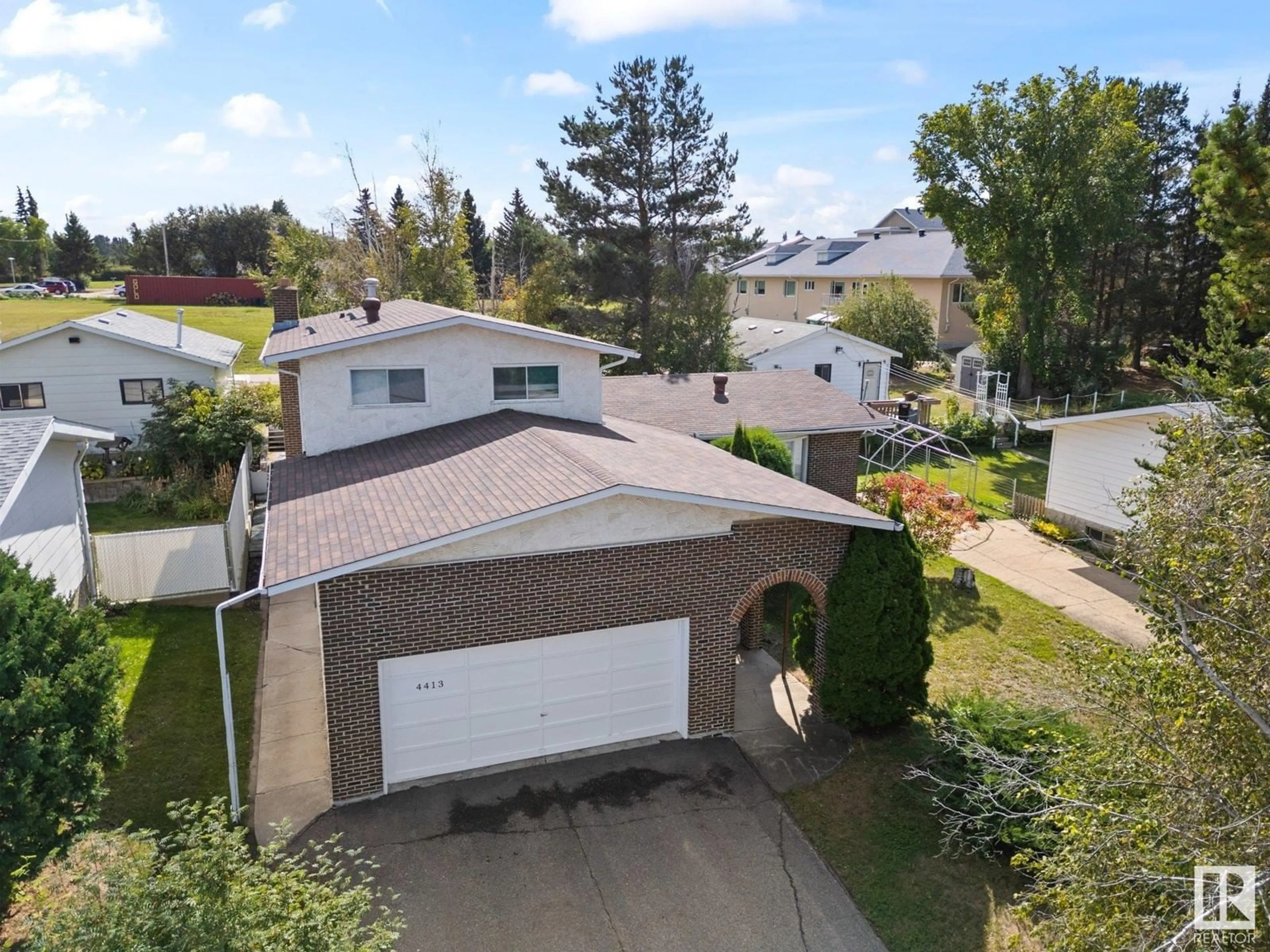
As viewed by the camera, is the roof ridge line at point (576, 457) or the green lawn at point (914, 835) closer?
the green lawn at point (914, 835)

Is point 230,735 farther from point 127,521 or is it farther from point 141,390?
point 141,390

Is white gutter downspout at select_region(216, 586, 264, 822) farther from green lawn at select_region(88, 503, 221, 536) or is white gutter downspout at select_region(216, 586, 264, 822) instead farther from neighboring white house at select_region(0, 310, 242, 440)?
neighboring white house at select_region(0, 310, 242, 440)

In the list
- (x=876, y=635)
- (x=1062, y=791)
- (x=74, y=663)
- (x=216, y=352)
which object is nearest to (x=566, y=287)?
(x=216, y=352)

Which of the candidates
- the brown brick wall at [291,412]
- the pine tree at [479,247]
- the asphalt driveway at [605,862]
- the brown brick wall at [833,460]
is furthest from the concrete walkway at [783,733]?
the pine tree at [479,247]

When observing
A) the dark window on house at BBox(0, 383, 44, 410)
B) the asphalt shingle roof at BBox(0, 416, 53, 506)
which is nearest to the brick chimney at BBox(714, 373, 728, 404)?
the asphalt shingle roof at BBox(0, 416, 53, 506)

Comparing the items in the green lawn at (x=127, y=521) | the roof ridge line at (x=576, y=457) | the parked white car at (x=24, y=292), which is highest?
the parked white car at (x=24, y=292)

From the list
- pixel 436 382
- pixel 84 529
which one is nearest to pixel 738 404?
pixel 436 382

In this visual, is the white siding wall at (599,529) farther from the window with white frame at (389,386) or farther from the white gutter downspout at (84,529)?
the white gutter downspout at (84,529)
